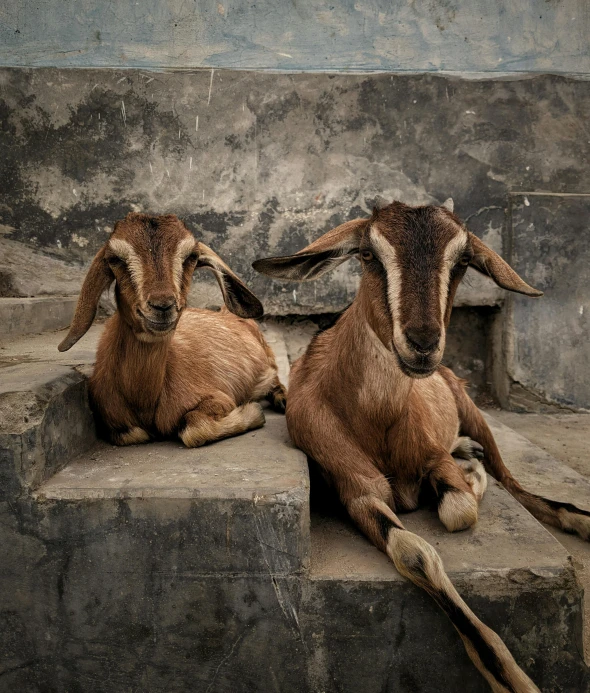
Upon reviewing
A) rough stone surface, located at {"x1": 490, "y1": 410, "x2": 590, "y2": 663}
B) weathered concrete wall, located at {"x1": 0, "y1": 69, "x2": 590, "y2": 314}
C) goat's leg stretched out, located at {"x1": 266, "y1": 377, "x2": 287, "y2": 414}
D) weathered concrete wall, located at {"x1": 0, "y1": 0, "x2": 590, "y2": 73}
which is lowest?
rough stone surface, located at {"x1": 490, "y1": 410, "x2": 590, "y2": 663}

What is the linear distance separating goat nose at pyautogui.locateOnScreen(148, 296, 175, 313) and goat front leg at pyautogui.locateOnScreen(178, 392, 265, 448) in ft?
1.89

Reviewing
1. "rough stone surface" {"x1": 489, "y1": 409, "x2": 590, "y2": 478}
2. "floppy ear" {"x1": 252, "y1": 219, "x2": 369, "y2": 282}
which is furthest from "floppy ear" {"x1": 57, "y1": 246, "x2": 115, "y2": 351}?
"rough stone surface" {"x1": 489, "y1": 409, "x2": 590, "y2": 478}

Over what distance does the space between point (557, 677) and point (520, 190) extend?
13.5ft

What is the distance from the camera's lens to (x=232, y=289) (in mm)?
3156

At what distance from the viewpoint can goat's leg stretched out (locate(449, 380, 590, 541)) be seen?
313cm

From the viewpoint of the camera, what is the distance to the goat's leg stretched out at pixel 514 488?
313cm

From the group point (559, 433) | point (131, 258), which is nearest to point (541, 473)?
point (559, 433)

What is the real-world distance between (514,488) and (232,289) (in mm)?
1661

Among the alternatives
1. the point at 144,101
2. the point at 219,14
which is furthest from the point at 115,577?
the point at 219,14

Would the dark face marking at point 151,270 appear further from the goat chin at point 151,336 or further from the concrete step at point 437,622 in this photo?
the concrete step at point 437,622

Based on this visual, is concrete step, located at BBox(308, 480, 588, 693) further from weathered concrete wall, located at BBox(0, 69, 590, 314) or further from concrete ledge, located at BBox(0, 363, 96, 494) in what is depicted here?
weathered concrete wall, located at BBox(0, 69, 590, 314)

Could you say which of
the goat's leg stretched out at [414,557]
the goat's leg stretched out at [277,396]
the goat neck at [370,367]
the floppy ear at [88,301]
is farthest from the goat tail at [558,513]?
the floppy ear at [88,301]

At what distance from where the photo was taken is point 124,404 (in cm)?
300

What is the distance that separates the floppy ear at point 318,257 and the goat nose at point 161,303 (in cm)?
35
